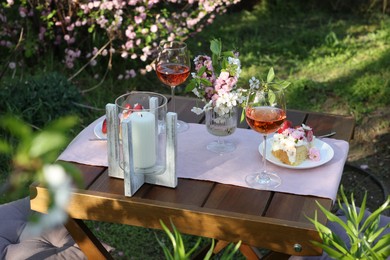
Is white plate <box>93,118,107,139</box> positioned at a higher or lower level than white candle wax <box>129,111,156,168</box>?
lower

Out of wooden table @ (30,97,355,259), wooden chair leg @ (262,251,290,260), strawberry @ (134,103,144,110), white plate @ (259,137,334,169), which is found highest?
strawberry @ (134,103,144,110)

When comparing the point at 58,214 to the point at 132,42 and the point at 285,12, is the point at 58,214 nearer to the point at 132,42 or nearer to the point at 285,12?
the point at 132,42

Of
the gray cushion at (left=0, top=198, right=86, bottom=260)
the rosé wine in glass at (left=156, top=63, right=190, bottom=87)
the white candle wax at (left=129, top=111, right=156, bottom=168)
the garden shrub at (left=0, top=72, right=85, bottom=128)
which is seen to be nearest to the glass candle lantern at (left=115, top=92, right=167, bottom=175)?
the white candle wax at (left=129, top=111, right=156, bottom=168)

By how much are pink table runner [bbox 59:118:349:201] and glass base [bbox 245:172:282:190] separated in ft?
0.05

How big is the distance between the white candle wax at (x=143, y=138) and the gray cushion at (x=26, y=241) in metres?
0.62

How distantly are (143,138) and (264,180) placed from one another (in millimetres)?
398

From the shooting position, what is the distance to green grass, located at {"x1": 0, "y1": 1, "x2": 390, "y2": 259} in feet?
13.9

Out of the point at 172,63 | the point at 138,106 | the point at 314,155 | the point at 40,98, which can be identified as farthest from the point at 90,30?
the point at 314,155

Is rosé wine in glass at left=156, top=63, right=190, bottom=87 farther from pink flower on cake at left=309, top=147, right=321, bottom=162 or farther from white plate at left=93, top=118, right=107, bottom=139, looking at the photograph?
pink flower on cake at left=309, top=147, right=321, bottom=162

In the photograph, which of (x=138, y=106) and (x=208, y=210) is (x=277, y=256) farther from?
(x=138, y=106)

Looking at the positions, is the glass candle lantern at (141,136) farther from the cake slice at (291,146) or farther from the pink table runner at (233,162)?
the cake slice at (291,146)

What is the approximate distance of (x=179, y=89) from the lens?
4.77 meters

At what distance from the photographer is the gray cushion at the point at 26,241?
2.21 metres

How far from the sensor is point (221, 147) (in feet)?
6.96
